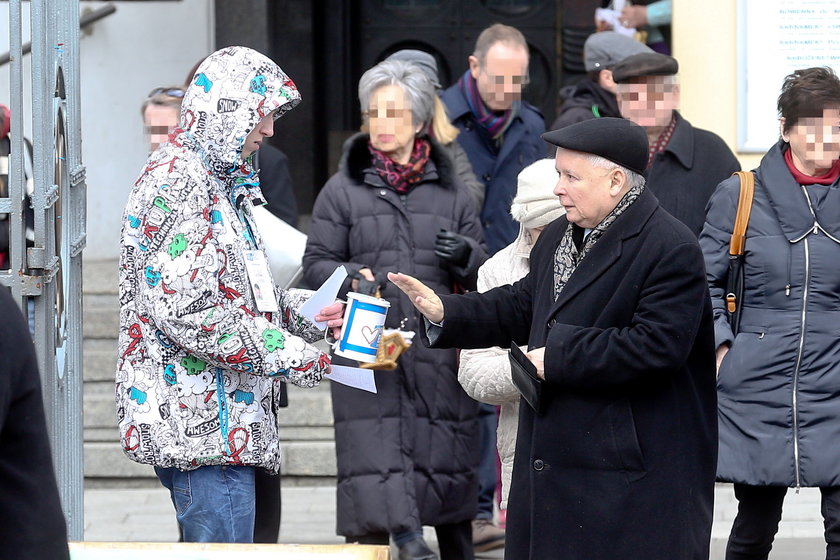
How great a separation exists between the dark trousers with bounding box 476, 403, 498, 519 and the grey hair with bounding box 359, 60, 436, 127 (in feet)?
4.31

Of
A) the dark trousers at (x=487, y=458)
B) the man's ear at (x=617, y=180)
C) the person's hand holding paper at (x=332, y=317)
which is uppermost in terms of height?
the man's ear at (x=617, y=180)

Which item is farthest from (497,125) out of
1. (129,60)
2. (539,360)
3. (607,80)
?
(129,60)

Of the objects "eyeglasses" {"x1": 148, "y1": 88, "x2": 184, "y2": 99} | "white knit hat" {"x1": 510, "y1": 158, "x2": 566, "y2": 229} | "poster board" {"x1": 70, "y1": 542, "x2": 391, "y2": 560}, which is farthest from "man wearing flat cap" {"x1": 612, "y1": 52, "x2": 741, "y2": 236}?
"poster board" {"x1": 70, "y1": 542, "x2": 391, "y2": 560}

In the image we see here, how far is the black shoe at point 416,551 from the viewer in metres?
4.88

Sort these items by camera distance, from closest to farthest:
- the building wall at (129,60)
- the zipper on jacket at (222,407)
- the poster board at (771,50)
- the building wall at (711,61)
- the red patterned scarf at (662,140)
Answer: the zipper on jacket at (222,407), the red patterned scarf at (662,140), the poster board at (771,50), the building wall at (711,61), the building wall at (129,60)

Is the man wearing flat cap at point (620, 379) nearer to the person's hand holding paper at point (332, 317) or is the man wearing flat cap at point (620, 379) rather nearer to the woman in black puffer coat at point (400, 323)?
the person's hand holding paper at point (332, 317)

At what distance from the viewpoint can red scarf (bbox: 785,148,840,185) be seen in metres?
4.35

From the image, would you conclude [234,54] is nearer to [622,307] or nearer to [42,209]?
[42,209]

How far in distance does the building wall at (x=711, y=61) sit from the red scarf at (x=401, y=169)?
1.78 metres

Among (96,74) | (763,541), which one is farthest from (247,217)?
(96,74)

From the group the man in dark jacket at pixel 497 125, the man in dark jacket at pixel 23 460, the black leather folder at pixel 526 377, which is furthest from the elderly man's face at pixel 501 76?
the man in dark jacket at pixel 23 460

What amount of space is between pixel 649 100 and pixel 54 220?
236 cm

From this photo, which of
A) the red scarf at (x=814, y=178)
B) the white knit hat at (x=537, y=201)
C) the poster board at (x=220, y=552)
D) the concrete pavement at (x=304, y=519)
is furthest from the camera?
the concrete pavement at (x=304, y=519)

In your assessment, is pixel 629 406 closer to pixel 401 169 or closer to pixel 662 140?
pixel 401 169
